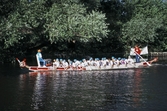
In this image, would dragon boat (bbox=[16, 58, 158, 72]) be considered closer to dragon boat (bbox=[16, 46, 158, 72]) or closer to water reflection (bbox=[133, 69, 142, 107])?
dragon boat (bbox=[16, 46, 158, 72])

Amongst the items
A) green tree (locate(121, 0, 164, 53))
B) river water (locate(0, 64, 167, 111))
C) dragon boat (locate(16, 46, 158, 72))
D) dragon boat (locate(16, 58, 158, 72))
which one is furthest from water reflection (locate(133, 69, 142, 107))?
green tree (locate(121, 0, 164, 53))

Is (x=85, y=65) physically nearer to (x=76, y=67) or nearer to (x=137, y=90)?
(x=76, y=67)

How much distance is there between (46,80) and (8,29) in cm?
993

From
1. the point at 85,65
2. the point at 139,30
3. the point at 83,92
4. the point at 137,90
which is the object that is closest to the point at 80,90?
the point at 83,92

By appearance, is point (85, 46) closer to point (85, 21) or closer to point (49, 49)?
point (49, 49)

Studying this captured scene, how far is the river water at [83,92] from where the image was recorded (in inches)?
837

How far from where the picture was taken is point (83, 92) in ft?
84.0

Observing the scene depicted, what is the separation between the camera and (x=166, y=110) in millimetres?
20078

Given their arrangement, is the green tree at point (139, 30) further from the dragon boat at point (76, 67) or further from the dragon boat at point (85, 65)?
the dragon boat at point (76, 67)

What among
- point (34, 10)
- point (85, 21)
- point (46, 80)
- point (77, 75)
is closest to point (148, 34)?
point (85, 21)

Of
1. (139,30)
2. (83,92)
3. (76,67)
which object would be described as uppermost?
(139,30)

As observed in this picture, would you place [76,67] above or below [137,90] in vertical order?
above

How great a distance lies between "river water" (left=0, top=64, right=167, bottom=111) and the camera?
21.3 m

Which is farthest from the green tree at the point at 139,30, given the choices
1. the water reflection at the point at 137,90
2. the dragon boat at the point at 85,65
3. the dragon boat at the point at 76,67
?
the water reflection at the point at 137,90
